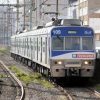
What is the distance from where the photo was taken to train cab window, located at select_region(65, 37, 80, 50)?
19234 mm

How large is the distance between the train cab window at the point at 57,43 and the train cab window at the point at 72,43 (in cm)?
22

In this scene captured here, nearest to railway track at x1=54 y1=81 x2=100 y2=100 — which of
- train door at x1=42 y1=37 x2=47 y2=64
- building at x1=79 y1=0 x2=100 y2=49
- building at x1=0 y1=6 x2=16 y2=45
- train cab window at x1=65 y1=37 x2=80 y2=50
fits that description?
train cab window at x1=65 y1=37 x2=80 y2=50

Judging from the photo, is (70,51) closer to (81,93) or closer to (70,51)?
(70,51)

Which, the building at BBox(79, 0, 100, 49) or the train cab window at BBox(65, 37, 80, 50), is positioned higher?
the building at BBox(79, 0, 100, 49)

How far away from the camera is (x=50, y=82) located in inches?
826

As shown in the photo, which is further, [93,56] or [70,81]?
[70,81]

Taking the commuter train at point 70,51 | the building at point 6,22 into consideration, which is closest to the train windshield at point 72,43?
the commuter train at point 70,51

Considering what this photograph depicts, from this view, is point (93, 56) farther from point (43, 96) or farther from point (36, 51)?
point (36, 51)

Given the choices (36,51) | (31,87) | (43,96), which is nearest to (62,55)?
(31,87)

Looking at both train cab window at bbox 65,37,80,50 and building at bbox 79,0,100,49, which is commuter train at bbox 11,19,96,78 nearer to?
train cab window at bbox 65,37,80,50

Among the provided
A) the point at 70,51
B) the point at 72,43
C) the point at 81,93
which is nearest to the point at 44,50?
the point at 72,43

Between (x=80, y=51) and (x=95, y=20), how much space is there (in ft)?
144

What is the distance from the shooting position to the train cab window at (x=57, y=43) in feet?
62.9

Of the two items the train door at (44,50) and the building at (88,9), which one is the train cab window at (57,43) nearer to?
the train door at (44,50)
